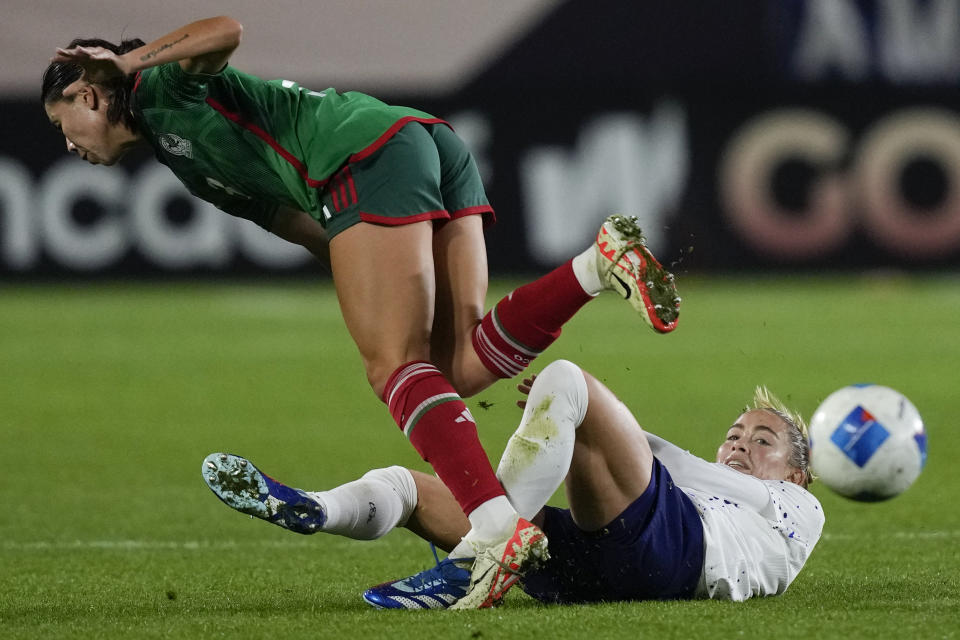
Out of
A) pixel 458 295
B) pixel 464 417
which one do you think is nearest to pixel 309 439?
pixel 458 295

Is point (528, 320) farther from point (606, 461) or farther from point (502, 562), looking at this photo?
point (502, 562)

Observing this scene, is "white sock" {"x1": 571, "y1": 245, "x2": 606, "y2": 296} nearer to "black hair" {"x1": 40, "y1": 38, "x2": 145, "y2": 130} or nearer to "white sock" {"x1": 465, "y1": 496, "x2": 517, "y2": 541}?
"white sock" {"x1": 465, "y1": 496, "x2": 517, "y2": 541}

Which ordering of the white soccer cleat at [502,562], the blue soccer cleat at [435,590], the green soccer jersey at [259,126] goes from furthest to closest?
the green soccer jersey at [259,126], the blue soccer cleat at [435,590], the white soccer cleat at [502,562]

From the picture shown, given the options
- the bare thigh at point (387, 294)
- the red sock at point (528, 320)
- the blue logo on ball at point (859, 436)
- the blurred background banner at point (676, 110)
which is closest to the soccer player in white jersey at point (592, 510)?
the red sock at point (528, 320)

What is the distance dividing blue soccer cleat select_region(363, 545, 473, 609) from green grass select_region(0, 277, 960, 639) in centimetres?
10

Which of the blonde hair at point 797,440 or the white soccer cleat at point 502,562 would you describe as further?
the blonde hair at point 797,440

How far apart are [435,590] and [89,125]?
160cm

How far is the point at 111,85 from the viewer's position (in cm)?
422

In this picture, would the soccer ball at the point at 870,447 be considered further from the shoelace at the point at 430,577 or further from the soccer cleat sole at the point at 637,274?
the shoelace at the point at 430,577

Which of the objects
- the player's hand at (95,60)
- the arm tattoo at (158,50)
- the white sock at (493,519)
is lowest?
the white sock at (493,519)

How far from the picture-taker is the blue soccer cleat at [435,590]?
3.80 metres

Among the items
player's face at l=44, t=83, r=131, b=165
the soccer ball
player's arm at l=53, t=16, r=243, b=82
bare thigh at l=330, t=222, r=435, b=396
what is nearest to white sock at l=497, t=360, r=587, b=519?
bare thigh at l=330, t=222, r=435, b=396

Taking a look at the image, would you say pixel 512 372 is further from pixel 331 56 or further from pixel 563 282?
pixel 331 56

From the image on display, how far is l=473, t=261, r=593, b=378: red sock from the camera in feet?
12.8
